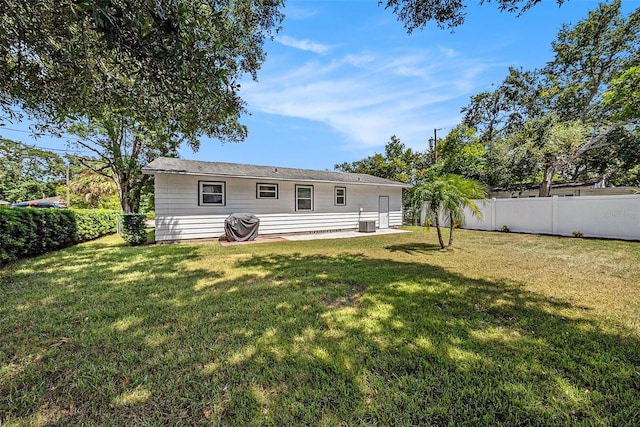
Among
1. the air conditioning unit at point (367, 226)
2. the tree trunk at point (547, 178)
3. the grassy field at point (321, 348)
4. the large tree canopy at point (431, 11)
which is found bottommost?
the grassy field at point (321, 348)

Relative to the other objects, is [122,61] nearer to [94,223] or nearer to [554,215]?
[94,223]

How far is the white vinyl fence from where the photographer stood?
8656 mm

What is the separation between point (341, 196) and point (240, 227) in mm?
5409

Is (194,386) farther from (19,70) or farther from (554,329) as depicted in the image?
(19,70)

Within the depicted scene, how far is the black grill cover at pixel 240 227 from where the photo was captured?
9.54 m

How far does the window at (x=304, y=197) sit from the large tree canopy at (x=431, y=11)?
830 cm

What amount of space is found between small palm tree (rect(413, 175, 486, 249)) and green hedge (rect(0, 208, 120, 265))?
9524 millimetres

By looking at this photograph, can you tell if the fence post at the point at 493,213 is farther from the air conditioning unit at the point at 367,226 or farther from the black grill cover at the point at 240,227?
the black grill cover at the point at 240,227

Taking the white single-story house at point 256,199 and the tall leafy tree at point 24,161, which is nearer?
the white single-story house at point 256,199

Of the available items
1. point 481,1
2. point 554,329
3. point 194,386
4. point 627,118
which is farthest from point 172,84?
point 627,118

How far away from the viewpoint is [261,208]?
1106 cm

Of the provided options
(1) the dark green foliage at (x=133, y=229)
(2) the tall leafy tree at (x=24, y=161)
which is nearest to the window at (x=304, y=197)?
(1) the dark green foliage at (x=133, y=229)

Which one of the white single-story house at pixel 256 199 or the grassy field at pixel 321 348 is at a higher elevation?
the white single-story house at pixel 256 199

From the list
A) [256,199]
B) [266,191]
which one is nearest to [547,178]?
[266,191]
